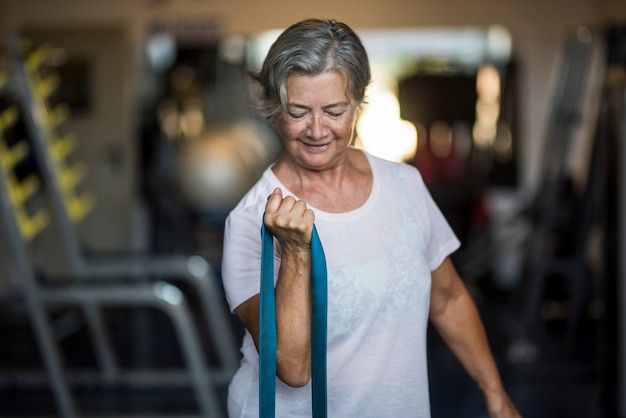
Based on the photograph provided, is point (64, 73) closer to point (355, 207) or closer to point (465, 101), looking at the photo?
point (465, 101)

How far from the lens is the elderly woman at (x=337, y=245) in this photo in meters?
1.40

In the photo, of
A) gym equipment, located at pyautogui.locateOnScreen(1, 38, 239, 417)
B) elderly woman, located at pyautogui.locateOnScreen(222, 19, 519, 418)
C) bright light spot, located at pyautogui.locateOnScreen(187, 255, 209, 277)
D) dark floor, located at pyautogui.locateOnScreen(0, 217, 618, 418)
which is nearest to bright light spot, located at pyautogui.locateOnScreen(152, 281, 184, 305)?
gym equipment, located at pyautogui.locateOnScreen(1, 38, 239, 417)

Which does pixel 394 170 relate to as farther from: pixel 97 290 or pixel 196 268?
pixel 196 268

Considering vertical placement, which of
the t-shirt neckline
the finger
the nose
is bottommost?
the t-shirt neckline

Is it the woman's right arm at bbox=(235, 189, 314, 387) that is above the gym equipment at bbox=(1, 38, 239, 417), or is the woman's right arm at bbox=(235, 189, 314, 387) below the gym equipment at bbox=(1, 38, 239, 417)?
above

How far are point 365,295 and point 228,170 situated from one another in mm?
4476

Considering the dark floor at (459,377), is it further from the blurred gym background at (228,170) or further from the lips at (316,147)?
the lips at (316,147)

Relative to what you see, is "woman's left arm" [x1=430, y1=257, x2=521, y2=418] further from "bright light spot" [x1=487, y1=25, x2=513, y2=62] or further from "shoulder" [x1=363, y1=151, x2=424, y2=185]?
"bright light spot" [x1=487, y1=25, x2=513, y2=62]

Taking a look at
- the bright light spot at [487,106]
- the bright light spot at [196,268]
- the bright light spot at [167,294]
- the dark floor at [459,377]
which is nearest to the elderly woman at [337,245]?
the bright light spot at [167,294]

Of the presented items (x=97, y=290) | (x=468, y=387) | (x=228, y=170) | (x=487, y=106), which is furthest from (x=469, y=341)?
(x=487, y=106)

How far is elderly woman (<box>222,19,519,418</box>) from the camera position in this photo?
140cm

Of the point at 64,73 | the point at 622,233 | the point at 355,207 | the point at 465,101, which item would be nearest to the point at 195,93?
the point at 64,73

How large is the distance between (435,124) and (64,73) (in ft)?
9.67

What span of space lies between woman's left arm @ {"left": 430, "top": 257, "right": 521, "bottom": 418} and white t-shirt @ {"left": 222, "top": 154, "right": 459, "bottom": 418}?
0.36ft
